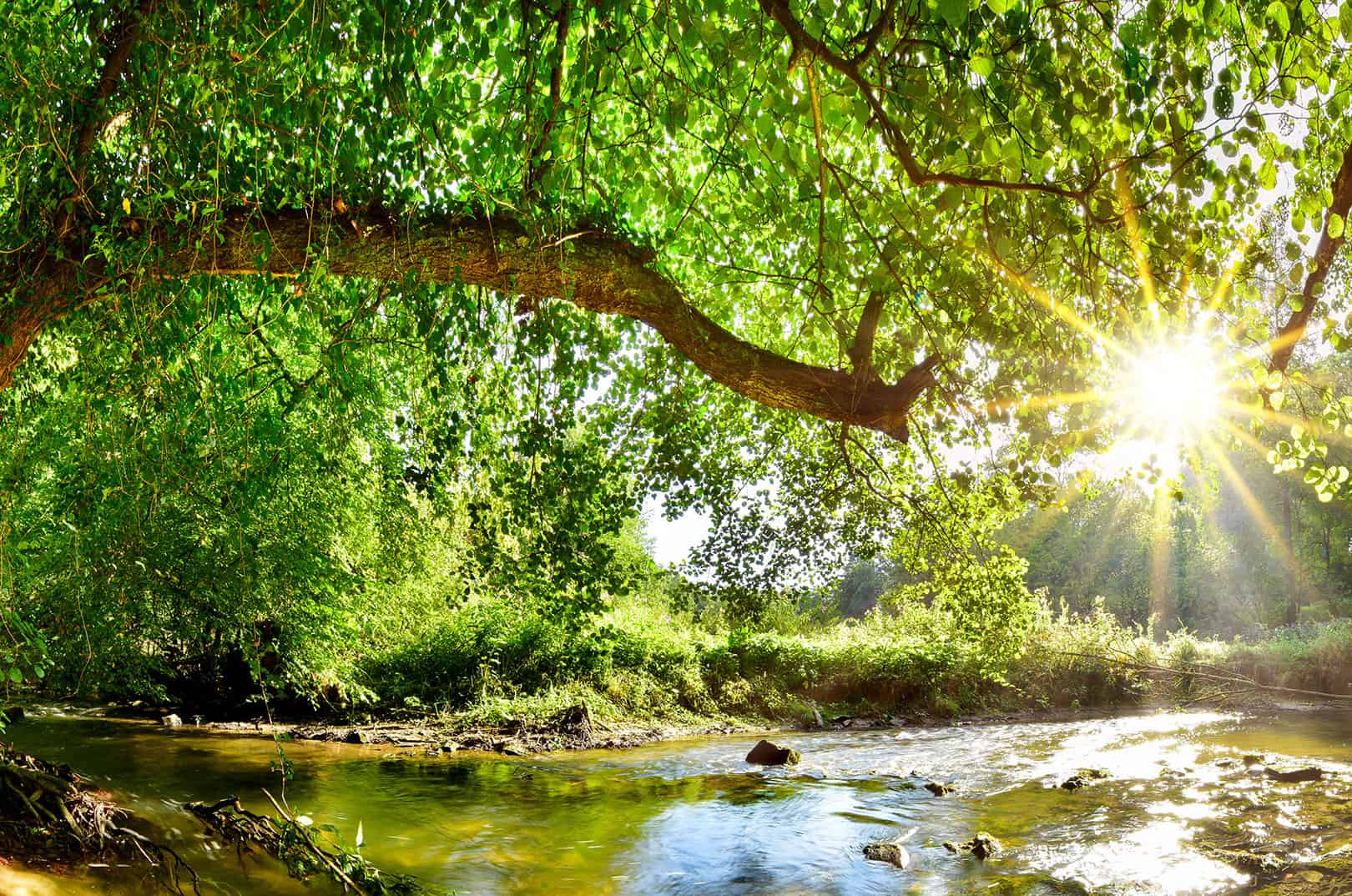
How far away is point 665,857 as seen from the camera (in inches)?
338

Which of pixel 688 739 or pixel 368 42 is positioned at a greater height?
pixel 368 42

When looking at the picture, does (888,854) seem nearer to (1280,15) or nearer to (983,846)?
(983,846)

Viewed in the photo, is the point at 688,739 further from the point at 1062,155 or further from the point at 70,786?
the point at 1062,155

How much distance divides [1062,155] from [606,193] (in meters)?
3.95

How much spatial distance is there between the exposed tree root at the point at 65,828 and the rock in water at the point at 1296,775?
44.0 feet

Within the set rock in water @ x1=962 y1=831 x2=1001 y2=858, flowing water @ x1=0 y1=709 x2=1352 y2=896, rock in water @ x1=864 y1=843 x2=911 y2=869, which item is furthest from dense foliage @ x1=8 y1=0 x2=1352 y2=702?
rock in water @ x1=864 y1=843 x2=911 y2=869

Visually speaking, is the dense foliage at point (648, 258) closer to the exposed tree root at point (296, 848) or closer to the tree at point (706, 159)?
the tree at point (706, 159)

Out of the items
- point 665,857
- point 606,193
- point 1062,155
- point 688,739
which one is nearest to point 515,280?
point 606,193

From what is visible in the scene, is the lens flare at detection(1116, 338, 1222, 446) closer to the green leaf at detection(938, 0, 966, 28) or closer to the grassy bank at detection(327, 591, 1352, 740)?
the green leaf at detection(938, 0, 966, 28)

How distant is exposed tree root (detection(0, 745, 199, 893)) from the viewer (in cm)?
512

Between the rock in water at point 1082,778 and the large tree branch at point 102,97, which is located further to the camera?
the rock in water at point 1082,778

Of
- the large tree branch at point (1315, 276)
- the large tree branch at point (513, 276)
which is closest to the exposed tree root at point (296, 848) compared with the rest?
the large tree branch at point (513, 276)

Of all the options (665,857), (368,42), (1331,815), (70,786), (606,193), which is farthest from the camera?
(1331,815)

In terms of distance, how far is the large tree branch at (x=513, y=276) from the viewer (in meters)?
5.22
